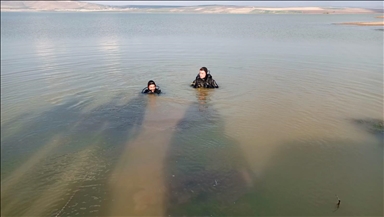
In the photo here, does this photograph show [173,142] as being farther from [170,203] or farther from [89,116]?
[89,116]

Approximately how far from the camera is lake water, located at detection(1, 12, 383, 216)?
619cm

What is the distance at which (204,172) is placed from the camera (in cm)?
719

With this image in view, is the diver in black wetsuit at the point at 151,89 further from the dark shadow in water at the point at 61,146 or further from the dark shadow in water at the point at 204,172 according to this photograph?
the dark shadow in water at the point at 204,172

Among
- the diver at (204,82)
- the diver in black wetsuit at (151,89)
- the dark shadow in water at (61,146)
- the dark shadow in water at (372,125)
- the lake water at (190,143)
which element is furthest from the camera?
the diver at (204,82)

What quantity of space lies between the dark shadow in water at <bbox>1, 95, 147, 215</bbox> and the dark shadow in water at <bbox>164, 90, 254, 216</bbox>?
5.48 ft

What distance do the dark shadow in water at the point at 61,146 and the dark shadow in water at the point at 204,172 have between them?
1.67m

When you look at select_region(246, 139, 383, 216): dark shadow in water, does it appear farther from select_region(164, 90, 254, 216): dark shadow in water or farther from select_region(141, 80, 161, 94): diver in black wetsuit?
select_region(141, 80, 161, 94): diver in black wetsuit

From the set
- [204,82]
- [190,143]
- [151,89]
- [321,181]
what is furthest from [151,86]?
[321,181]

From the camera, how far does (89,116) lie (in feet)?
35.6

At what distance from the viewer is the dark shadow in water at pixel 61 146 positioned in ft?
21.8

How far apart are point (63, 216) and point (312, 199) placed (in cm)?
504

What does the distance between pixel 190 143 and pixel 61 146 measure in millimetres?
3694

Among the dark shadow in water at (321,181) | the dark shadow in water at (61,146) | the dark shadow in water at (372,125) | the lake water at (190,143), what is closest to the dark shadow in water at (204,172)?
the lake water at (190,143)

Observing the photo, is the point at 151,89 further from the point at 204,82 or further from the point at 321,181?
the point at 321,181
